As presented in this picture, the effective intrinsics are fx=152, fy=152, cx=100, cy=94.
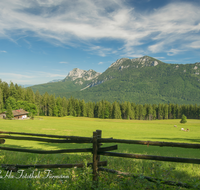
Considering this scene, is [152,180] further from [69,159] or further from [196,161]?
[69,159]

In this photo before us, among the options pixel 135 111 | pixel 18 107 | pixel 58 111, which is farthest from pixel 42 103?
pixel 135 111

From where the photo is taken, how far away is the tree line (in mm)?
94188

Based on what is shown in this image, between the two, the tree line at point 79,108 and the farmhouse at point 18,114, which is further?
the tree line at point 79,108

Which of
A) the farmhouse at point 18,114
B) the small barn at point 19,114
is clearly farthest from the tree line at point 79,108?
the farmhouse at point 18,114

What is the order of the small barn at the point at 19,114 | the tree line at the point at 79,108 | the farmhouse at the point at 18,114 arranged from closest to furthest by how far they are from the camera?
the farmhouse at the point at 18,114
the small barn at the point at 19,114
the tree line at the point at 79,108

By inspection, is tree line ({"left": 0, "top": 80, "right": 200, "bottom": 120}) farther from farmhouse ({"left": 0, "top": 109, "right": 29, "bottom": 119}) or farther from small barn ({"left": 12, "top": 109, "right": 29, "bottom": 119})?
farmhouse ({"left": 0, "top": 109, "right": 29, "bottom": 119})

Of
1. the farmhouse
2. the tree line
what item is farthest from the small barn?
the tree line

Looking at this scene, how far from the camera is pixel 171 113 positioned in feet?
444

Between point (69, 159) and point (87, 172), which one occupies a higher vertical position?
point (87, 172)

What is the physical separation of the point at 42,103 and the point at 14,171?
116 m

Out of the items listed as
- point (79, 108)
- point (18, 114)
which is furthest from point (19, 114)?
point (79, 108)

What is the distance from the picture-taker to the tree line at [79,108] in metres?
94.2

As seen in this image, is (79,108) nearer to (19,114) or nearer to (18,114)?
(19,114)

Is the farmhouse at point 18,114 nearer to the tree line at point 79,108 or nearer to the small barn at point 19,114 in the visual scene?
the small barn at point 19,114
